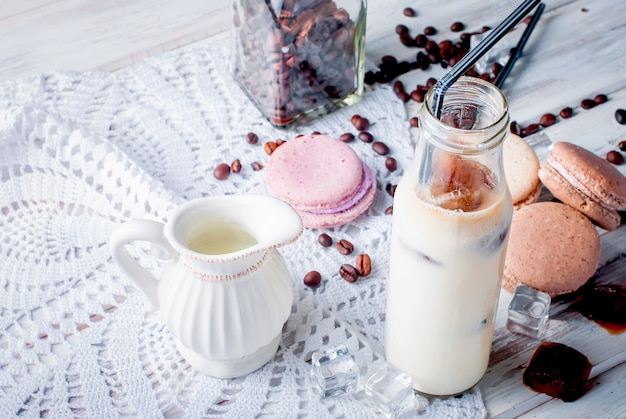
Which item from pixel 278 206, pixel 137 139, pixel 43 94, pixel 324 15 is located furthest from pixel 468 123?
pixel 43 94

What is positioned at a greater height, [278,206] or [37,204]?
[278,206]

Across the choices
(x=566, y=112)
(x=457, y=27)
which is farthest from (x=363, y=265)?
(x=457, y=27)

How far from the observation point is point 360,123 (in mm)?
1451

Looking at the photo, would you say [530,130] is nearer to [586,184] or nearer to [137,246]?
[586,184]

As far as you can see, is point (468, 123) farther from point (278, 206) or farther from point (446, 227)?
point (278, 206)

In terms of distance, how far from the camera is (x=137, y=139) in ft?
4.70

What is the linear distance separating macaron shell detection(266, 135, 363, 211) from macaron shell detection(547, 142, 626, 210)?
30 centimetres

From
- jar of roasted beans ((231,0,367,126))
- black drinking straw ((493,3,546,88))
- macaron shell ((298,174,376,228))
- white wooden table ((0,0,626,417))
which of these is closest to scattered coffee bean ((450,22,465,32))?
white wooden table ((0,0,626,417))

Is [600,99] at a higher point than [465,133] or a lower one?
lower

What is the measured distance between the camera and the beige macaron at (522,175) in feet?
4.19

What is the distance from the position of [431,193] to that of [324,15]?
1.87 ft

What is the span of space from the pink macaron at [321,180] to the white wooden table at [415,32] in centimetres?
20

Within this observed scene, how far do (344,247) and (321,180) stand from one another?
11cm

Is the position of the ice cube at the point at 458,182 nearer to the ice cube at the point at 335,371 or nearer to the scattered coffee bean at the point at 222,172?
the ice cube at the point at 335,371
